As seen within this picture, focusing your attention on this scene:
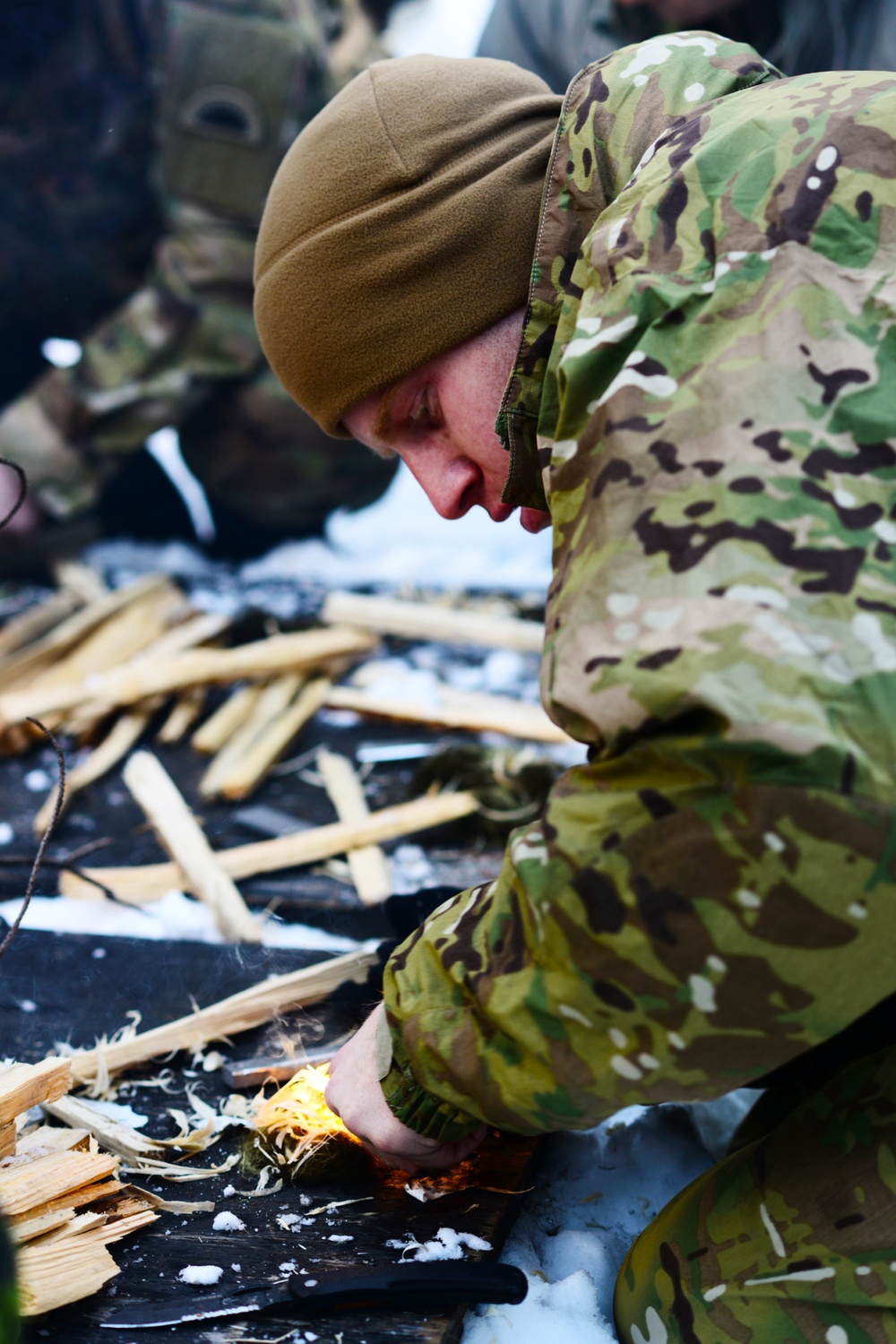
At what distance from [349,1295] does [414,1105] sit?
23cm

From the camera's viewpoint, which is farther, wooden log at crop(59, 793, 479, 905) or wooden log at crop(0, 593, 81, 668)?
wooden log at crop(0, 593, 81, 668)

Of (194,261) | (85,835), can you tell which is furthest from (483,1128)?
(194,261)

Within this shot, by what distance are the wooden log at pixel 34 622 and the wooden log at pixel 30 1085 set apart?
276 cm

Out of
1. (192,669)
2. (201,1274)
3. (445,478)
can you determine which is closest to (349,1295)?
(201,1274)

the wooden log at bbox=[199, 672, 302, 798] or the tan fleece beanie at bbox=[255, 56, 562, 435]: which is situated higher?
the tan fleece beanie at bbox=[255, 56, 562, 435]

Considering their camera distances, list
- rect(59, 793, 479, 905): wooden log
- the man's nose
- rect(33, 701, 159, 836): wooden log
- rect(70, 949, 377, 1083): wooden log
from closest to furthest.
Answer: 1. the man's nose
2. rect(70, 949, 377, 1083): wooden log
3. rect(59, 793, 479, 905): wooden log
4. rect(33, 701, 159, 836): wooden log

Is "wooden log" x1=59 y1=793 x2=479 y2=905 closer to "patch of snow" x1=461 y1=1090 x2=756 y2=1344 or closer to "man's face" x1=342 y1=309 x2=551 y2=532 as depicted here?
"patch of snow" x1=461 y1=1090 x2=756 y2=1344

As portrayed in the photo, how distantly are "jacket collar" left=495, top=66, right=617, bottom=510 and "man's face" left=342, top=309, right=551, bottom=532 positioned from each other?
0.12 meters

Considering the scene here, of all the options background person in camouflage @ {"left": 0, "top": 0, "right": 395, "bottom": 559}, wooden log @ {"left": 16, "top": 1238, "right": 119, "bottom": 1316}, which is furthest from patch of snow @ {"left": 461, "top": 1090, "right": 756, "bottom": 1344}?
background person in camouflage @ {"left": 0, "top": 0, "right": 395, "bottom": 559}

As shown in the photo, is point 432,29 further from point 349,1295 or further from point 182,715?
point 349,1295

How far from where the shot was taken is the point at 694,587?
39.6 inches

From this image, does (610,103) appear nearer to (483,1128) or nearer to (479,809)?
(483,1128)

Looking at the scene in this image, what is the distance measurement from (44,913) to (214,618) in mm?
1916

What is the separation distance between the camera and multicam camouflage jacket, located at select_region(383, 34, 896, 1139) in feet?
3.17
